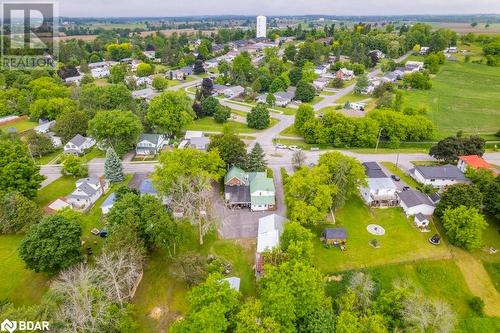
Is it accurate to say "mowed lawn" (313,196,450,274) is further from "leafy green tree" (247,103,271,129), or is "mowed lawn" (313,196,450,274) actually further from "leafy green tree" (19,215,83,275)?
"leafy green tree" (247,103,271,129)

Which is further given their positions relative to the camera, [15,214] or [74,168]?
[74,168]

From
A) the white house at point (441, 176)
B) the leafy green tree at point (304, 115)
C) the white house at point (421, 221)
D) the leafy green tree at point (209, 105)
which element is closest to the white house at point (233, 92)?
the leafy green tree at point (209, 105)

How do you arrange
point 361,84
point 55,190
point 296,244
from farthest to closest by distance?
point 361,84 → point 55,190 → point 296,244

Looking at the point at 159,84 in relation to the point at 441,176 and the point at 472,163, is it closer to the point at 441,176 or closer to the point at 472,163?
the point at 441,176

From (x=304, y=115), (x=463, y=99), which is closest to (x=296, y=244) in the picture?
(x=304, y=115)

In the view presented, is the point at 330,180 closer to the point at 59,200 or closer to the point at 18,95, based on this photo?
the point at 59,200

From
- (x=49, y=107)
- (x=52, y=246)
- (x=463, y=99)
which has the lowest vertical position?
(x=52, y=246)

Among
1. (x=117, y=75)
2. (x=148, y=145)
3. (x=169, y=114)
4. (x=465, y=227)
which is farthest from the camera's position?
(x=117, y=75)

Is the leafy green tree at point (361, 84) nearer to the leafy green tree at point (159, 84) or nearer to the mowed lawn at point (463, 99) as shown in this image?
the mowed lawn at point (463, 99)
